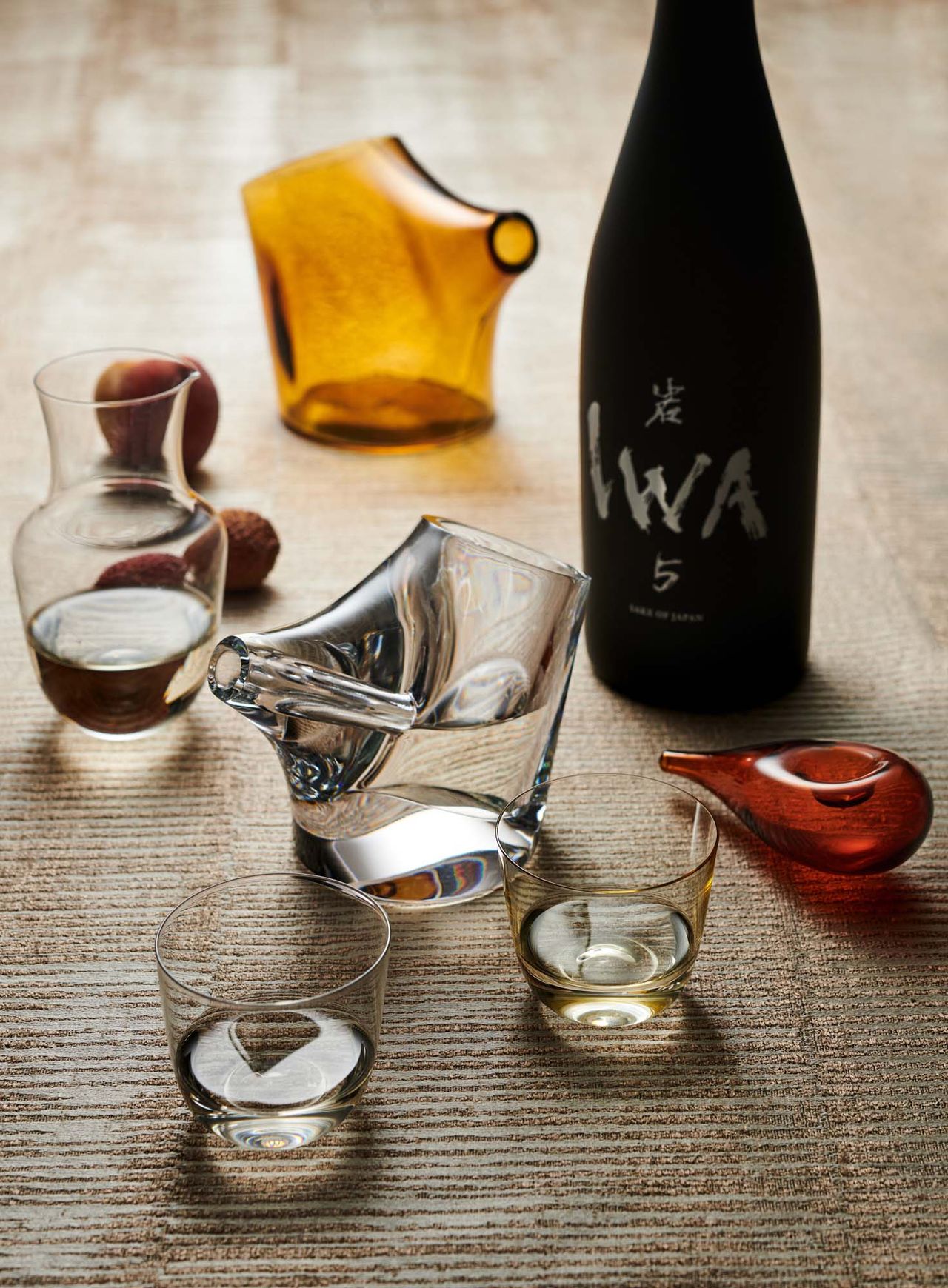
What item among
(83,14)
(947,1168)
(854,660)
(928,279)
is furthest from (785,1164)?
(83,14)

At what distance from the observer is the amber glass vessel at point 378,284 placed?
90cm

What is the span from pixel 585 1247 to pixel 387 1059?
0.31 ft

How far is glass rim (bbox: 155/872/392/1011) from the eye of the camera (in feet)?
1.29

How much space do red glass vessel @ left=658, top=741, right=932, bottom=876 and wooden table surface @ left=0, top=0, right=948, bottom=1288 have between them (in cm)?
2

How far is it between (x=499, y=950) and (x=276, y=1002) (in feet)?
0.41

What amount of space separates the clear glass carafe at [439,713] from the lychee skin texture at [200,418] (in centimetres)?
38

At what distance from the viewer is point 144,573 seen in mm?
654

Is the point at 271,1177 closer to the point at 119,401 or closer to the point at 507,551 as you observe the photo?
the point at 507,551

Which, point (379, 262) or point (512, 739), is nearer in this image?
point (512, 739)

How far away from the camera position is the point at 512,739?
539 millimetres

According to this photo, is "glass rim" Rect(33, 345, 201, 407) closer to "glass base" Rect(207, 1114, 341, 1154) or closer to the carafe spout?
the carafe spout

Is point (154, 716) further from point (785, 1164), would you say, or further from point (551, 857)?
point (785, 1164)

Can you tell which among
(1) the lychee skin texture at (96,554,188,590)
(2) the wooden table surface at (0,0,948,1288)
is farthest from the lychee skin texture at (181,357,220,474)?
(1) the lychee skin texture at (96,554,188,590)

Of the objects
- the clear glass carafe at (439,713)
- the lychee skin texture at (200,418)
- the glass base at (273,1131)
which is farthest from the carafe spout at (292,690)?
the lychee skin texture at (200,418)
